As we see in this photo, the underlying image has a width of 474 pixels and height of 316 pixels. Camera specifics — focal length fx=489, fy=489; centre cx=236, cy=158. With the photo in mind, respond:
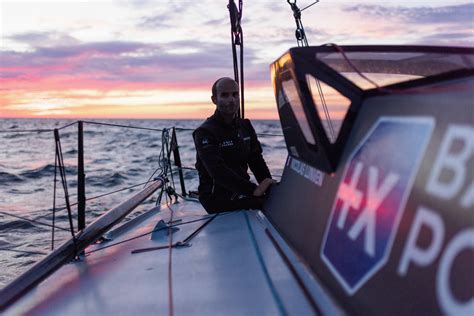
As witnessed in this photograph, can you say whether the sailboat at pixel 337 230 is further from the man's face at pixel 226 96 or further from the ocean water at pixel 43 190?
the man's face at pixel 226 96

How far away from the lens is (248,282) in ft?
7.41

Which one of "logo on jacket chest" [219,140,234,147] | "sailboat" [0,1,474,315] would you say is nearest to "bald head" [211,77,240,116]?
"logo on jacket chest" [219,140,234,147]

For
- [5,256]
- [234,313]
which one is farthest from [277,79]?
[5,256]

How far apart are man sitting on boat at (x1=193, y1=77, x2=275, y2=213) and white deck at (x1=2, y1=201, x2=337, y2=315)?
22.9 inches

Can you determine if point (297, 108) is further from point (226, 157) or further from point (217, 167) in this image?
point (226, 157)

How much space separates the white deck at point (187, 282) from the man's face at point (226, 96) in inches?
45.1

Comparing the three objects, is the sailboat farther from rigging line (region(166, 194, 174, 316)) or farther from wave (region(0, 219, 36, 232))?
wave (region(0, 219, 36, 232))

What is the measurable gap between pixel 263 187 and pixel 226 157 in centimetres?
62

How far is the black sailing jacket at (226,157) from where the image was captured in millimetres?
3797

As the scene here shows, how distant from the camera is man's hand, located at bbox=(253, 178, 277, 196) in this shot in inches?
141

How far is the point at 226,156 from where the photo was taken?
4.11 meters

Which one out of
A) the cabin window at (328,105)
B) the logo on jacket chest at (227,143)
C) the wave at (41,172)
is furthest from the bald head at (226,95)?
the wave at (41,172)

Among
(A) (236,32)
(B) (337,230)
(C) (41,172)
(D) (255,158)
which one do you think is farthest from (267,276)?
(C) (41,172)

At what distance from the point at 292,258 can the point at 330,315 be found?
69 centimetres
